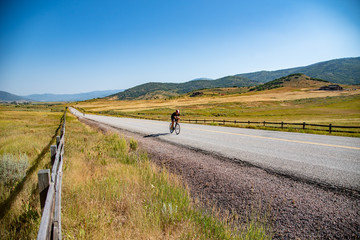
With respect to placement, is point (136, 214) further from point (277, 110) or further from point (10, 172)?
point (277, 110)

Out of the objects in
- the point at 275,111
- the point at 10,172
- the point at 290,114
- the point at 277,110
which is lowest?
the point at 290,114

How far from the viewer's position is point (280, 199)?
4.26 m

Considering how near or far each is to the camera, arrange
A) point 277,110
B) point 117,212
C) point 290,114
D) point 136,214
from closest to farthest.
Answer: point 136,214, point 117,212, point 290,114, point 277,110

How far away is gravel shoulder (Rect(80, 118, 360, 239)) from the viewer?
3352mm

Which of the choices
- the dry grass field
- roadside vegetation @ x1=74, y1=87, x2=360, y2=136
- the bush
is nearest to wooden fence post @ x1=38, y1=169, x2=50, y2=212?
the bush

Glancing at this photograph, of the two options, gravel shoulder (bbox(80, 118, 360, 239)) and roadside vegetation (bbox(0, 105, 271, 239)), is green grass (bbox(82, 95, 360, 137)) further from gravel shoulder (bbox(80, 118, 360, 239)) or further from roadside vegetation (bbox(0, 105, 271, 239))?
roadside vegetation (bbox(0, 105, 271, 239))

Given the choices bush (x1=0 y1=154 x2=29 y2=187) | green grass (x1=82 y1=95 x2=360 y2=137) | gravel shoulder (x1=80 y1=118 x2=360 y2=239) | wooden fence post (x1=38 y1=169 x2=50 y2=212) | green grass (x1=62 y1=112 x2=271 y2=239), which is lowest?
green grass (x1=82 y1=95 x2=360 y2=137)

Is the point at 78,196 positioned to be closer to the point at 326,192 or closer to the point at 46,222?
the point at 46,222

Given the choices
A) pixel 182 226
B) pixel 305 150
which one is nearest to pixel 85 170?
pixel 182 226

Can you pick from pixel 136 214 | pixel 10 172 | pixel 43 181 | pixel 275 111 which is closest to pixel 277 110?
pixel 275 111

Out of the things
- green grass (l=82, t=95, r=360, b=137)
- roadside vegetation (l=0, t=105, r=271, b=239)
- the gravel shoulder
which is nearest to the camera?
roadside vegetation (l=0, t=105, r=271, b=239)

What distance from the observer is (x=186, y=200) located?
4.02 metres

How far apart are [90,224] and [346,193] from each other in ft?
19.0

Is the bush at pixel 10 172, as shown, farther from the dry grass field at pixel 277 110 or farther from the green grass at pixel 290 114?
the dry grass field at pixel 277 110
